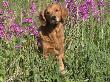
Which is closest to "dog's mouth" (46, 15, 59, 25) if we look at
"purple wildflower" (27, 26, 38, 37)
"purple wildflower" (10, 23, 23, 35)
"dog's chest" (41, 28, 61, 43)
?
"dog's chest" (41, 28, 61, 43)

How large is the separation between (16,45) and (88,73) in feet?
3.53

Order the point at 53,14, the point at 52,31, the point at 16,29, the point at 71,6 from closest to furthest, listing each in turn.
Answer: the point at 16,29
the point at 53,14
the point at 52,31
the point at 71,6

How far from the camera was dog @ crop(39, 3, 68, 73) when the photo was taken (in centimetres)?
544

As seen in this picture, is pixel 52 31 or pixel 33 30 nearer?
pixel 33 30

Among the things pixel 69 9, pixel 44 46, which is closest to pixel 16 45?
pixel 44 46

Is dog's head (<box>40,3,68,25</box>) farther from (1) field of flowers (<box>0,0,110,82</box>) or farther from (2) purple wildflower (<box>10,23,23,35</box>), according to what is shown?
(2) purple wildflower (<box>10,23,23,35</box>)

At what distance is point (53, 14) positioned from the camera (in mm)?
5383

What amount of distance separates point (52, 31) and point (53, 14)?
0.27 m

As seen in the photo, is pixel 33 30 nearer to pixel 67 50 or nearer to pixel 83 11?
pixel 67 50

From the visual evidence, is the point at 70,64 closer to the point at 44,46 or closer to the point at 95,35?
the point at 44,46

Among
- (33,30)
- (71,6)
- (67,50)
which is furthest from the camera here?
(71,6)

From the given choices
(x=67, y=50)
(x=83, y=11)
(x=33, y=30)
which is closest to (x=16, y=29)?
(x=33, y=30)

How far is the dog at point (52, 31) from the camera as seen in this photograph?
5.44 meters

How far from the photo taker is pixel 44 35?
18.0ft
